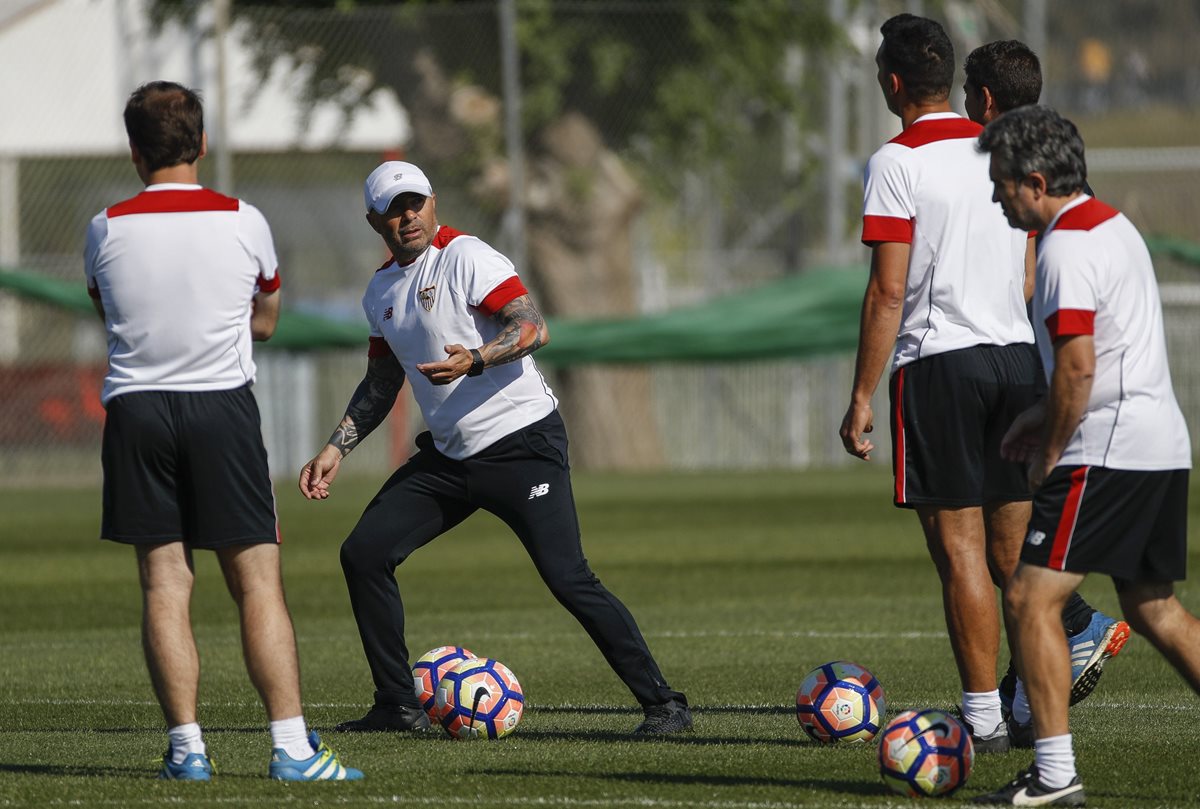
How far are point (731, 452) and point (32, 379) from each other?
862cm

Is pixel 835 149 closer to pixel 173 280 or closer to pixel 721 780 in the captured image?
pixel 721 780

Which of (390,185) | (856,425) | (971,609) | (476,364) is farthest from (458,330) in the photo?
(971,609)

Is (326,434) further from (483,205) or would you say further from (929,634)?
(929,634)

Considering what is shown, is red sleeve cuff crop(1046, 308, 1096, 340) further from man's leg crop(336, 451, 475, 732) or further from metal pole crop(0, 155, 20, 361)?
metal pole crop(0, 155, 20, 361)

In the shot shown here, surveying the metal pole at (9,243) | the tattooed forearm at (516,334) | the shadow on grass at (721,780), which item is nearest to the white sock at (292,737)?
the shadow on grass at (721,780)

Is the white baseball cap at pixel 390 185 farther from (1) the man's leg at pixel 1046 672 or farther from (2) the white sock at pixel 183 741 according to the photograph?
(1) the man's leg at pixel 1046 672

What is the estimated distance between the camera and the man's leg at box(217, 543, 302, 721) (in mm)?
6117

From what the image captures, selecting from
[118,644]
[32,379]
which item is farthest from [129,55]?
[118,644]

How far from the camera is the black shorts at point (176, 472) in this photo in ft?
20.0

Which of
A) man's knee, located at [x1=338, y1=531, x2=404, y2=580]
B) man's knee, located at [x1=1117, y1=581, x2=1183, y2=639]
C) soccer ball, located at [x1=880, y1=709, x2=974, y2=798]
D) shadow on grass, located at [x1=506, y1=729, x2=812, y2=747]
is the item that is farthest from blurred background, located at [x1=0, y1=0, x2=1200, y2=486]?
man's knee, located at [x1=1117, y1=581, x2=1183, y2=639]

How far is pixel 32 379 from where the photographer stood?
23.0m

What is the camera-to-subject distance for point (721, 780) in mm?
6266

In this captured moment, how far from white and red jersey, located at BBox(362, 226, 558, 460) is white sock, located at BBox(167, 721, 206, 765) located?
169 centimetres

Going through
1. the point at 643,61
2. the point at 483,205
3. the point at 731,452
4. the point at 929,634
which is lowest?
the point at 731,452
